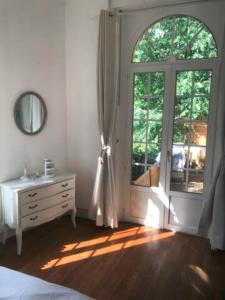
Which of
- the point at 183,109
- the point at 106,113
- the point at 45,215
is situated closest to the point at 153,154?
the point at 183,109

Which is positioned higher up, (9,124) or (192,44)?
(192,44)

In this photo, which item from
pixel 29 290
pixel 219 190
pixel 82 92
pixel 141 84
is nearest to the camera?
pixel 29 290

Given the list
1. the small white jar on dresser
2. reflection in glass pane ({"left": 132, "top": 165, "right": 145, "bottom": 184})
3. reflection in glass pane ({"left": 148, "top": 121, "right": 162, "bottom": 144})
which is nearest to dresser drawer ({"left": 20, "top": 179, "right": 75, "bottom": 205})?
the small white jar on dresser

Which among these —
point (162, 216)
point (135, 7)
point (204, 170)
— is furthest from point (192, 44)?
point (162, 216)

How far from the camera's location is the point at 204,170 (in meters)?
3.15

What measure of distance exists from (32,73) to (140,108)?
Result: 1420 millimetres

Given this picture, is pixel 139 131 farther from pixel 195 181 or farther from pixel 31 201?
pixel 31 201

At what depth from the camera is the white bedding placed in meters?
1.13

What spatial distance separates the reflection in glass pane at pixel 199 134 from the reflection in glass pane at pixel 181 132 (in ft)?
0.20

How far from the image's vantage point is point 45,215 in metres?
2.93

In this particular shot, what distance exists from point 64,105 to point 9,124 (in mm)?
982

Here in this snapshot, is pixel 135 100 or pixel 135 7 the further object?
pixel 135 100

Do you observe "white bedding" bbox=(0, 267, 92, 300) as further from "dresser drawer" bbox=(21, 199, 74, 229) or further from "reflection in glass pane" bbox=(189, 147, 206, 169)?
"reflection in glass pane" bbox=(189, 147, 206, 169)

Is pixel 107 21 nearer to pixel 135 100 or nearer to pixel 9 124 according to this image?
pixel 135 100
